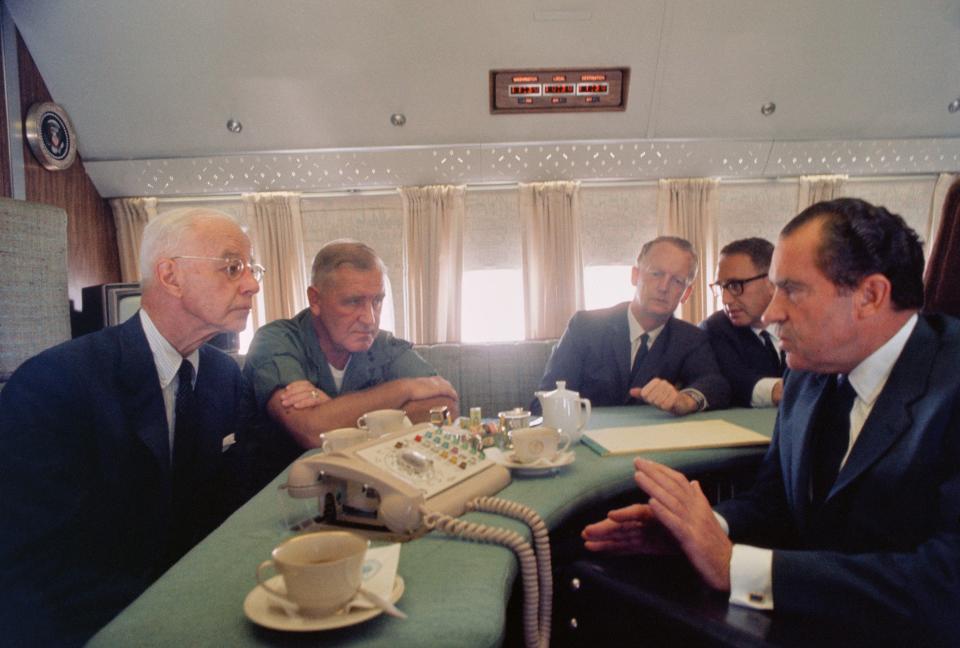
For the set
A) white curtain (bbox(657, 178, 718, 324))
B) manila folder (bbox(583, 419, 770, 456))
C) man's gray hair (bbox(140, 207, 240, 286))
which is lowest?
manila folder (bbox(583, 419, 770, 456))

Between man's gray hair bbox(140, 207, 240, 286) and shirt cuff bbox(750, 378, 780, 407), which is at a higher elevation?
man's gray hair bbox(140, 207, 240, 286)

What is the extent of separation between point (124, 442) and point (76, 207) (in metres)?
3.90

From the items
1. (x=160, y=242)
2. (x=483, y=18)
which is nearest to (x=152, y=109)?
(x=483, y=18)

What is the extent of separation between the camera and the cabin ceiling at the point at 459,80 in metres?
3.66

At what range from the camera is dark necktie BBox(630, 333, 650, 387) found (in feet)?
9.04

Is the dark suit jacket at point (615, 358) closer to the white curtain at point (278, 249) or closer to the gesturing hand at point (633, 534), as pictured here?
the gesturing hand at point (633, 534)

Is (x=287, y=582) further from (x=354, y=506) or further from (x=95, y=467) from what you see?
(x=95, y=467)

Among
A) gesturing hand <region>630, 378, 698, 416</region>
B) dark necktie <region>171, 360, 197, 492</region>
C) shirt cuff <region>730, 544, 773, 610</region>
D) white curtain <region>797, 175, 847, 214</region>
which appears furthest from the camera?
white curtain <region>797, 175, 847, 214</region>

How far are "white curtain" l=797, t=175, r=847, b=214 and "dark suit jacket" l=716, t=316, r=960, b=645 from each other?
4339 mm

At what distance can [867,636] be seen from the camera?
0.99 meters

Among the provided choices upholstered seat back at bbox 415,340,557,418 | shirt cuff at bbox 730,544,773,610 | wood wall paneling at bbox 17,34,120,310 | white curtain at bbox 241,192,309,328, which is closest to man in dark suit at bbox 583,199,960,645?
shirt cuff at bbox 730,544,773,610

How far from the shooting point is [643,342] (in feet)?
9.18

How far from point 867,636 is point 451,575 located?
2.38 ft

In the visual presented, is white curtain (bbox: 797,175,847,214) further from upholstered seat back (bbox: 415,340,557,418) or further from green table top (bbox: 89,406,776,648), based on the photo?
green table top (bbox: 89,406,776,648)
